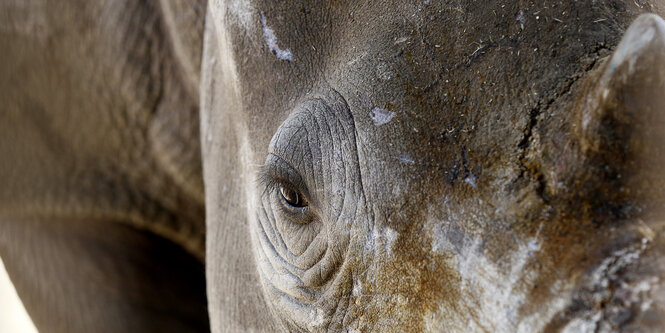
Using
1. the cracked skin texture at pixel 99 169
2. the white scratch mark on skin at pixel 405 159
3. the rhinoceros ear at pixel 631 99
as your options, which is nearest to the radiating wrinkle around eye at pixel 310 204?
the white scratch mark on skin at pixel 405 159

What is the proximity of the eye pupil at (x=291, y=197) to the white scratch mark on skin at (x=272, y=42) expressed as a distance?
0.29m

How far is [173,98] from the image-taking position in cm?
278

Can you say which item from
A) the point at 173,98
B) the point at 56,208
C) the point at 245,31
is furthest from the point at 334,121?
the point at 56,208

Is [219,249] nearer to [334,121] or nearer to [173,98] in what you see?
[334,121]

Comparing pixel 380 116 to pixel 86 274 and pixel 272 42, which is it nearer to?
pixel 272 42

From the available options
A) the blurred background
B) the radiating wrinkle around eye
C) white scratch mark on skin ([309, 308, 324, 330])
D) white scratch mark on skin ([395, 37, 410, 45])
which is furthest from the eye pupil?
the blurred background

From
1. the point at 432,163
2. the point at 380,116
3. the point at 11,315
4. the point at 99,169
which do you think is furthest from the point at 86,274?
the point at 11,315

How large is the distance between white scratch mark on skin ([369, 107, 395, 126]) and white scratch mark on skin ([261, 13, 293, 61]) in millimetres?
369

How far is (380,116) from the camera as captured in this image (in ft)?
4.32

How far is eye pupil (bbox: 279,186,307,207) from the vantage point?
5.00 ft

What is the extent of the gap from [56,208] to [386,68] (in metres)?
2.27

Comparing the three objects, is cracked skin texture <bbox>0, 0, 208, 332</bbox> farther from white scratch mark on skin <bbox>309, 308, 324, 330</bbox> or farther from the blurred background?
the blurred background

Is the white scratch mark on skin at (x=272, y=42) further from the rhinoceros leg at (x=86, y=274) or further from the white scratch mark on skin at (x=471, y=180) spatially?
the rhinoceros leg at (x=86, y=274)

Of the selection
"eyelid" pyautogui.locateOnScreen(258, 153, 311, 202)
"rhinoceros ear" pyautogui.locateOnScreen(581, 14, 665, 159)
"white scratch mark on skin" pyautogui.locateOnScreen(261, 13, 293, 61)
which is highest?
"white scratch mark on skin" pyautogui.locateOnScreen(261, 13, 293, 61)
